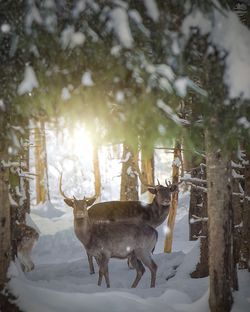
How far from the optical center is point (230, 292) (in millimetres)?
6484

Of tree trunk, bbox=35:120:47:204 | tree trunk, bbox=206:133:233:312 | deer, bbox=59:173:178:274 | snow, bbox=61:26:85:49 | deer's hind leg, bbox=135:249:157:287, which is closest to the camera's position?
snow, bbox=61:26:85:49

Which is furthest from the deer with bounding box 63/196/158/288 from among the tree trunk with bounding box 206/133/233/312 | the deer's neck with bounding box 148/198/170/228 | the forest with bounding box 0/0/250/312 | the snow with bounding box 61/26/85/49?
the snow with bounding box 61/26/85/49

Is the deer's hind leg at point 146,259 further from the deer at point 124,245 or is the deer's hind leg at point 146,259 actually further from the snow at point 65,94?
the snow at point 65,94

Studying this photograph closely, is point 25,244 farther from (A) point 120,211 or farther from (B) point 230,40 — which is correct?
(B) point 230,40

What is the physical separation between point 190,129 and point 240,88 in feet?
4.44

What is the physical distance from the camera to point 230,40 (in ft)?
16.9

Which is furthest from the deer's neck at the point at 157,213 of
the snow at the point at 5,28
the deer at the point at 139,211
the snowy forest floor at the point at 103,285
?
the snow at the point at 5,28

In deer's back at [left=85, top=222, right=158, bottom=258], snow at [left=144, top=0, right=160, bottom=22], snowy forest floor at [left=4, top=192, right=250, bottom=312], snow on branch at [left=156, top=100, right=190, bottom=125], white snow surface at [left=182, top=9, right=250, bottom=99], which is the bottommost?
snowy forest floor at [left=4, top=192, right=250, bottom=312]

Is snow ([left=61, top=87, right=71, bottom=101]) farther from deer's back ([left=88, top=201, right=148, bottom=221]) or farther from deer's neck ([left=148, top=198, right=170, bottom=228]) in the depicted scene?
deer's neck ([left=148, top=198, right=170, bottom=228])

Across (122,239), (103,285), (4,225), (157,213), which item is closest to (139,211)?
(157,213)

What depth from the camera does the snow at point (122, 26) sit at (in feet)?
15.7

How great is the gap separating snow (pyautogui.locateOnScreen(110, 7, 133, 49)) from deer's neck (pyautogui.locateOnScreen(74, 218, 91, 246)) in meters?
6.81

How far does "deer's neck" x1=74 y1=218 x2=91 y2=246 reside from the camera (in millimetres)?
10790

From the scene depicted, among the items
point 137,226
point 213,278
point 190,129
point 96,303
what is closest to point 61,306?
point 96,303
